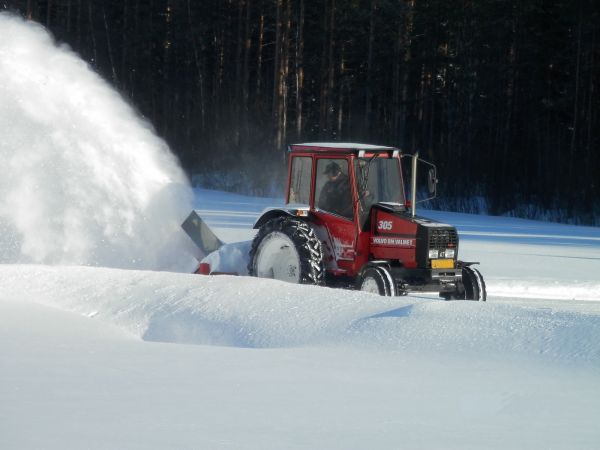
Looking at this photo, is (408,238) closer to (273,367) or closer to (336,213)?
(336,213)

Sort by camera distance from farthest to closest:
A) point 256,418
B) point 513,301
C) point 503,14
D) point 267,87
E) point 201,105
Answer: point 267,87 → point 201,105 → point 503,14 → point 513,301 → point 256,418

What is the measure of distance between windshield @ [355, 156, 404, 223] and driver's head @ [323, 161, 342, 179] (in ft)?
0.75

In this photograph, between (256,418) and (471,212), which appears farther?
(471,212)

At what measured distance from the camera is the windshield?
10266 millimetres

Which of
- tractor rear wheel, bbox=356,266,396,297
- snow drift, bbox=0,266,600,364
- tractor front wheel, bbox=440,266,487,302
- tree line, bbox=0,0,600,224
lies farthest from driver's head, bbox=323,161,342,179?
tree line, bbox=0,0,600,224

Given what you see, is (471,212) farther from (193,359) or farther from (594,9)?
(193,359)

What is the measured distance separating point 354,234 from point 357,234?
0.11 feet

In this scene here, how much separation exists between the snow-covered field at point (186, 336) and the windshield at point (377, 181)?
63.7 inches

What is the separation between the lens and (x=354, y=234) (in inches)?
403

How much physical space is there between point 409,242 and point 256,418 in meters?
5.36

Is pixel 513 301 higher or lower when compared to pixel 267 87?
lower

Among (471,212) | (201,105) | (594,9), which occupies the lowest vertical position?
(471,212)

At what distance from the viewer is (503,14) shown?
3747 cm

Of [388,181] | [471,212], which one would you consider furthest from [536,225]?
[388,181]
